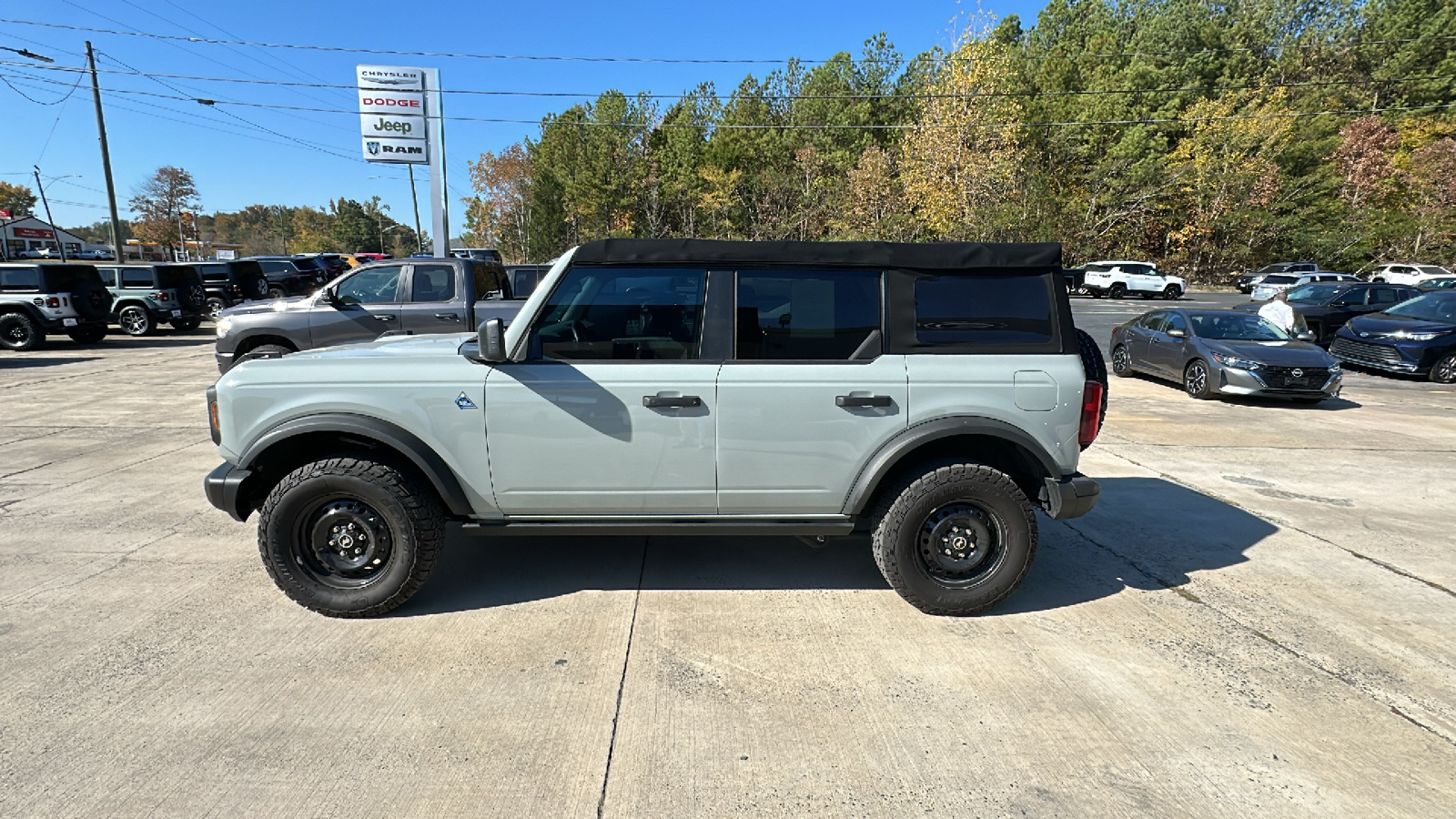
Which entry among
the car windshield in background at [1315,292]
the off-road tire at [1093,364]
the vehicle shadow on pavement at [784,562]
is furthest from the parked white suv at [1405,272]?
the off-road tire at [1093,364]

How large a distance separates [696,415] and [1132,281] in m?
36.9

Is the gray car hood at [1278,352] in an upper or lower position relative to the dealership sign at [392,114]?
lower

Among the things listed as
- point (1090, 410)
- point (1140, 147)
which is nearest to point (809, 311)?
point (1090, 410)

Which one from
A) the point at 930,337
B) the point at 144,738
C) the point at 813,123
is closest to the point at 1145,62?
the point at 813,123

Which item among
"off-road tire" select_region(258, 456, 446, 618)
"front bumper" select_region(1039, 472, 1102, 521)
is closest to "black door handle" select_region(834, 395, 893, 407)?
"front bumper" select_region(1039, 472, 1102, 521)

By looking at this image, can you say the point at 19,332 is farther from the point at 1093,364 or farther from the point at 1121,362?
the point at 1121,362

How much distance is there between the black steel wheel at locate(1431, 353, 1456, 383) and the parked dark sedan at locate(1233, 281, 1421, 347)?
128 inches

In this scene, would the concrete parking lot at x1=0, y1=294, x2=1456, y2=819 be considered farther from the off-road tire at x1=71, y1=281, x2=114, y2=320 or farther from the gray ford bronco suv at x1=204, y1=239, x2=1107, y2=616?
the off-road tire at x1=71, y1=281, x2=114, y2=320

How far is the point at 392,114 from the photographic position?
24.5 m

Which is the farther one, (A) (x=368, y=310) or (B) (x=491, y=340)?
(A) (x=368, y=310)

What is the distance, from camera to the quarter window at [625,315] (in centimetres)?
344

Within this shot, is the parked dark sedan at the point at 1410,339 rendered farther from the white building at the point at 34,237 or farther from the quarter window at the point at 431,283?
the white building at the point at 34,237

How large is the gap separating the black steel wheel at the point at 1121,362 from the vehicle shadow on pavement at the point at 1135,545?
24.0ft

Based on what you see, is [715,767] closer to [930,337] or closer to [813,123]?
[930,337]
